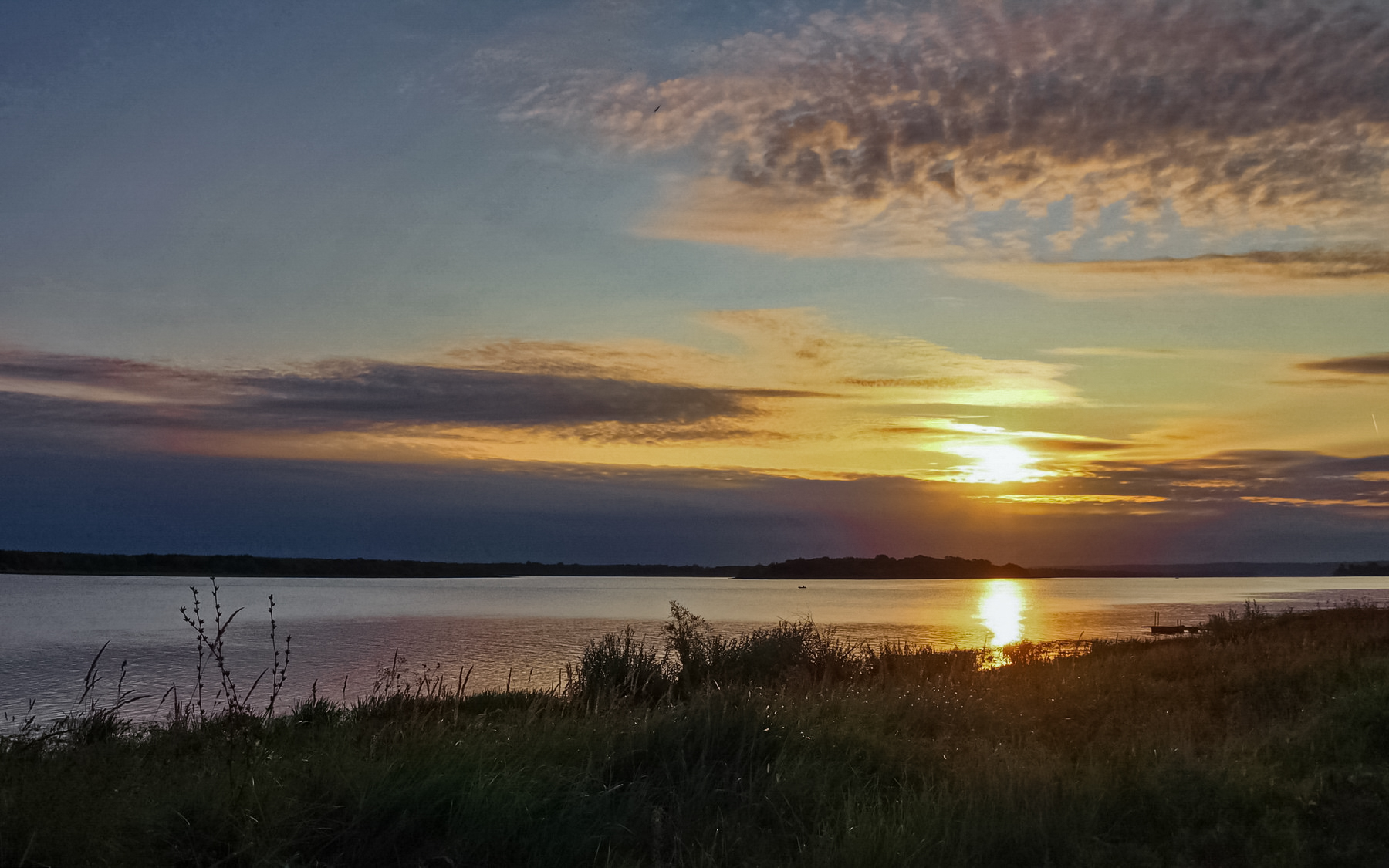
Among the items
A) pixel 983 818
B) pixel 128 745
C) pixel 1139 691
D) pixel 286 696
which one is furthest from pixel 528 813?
pixel 286 696

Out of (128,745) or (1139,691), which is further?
(1139,691)

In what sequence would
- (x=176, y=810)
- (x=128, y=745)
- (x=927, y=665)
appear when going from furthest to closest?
(x=927, y=665)
(x=128, y=745)
(x=176, y=810)

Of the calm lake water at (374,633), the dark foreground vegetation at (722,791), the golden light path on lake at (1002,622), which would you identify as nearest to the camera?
the dark foreground vegetation at (722,791)

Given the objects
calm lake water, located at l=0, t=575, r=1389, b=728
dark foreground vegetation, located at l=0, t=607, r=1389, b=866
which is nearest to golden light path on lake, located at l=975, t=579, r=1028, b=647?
calm lake water, located at l=0, t=575, r=1389, b=728

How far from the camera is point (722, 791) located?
25.4 feet

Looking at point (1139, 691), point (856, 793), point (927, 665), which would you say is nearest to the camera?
point (856, 793)

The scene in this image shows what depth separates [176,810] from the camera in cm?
594

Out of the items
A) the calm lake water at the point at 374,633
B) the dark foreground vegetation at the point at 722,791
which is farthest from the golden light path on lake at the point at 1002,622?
the dark foreground vegetation at the point at 722,791

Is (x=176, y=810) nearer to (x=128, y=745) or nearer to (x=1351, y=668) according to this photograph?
(x=128, y=745)

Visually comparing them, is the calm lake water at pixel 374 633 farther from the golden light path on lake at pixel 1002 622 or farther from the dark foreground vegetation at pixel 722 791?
the dark foreground vegetation at pixel 722 791

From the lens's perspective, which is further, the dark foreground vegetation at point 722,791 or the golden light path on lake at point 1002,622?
the golden light path on lake at point 1002,622

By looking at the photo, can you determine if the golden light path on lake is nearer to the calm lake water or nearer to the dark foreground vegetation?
the calm lake water

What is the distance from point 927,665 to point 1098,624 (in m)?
53.5

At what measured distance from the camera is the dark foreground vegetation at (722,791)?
6.12 meters
